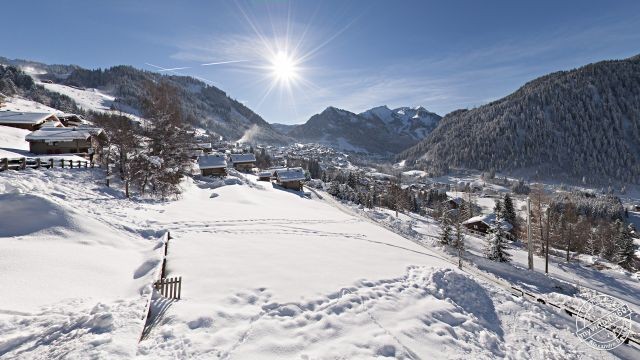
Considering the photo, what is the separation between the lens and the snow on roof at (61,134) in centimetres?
4381

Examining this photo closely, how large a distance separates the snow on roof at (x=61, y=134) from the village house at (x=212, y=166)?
70.2 feet

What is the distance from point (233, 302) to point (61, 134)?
5140cm

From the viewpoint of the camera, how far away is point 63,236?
1390cm

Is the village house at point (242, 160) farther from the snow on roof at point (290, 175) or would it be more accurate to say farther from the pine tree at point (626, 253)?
the pine tree at point (626, 253)

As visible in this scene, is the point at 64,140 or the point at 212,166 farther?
the point at 212,166

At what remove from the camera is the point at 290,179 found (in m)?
75.5

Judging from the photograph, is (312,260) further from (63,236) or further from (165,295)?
(63,236)

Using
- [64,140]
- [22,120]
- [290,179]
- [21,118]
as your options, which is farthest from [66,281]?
[290,179]

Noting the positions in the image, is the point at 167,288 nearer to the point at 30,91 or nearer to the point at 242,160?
the point at 242,160

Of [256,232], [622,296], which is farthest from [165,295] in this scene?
[622,296]

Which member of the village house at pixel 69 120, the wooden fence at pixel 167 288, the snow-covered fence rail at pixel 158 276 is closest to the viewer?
the snow-covered fence rail at pixel 158 276

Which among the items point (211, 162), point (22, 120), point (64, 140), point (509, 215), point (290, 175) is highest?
point (22, 120)

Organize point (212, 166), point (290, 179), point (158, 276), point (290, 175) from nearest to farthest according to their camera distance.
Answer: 1. point (158, 276)
2. point (212, 166)
3. point (290, 179)
4. point (290, 175)

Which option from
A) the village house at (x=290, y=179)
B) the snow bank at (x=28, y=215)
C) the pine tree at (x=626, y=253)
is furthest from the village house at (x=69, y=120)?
the pine tree at (x=626, y=253)
